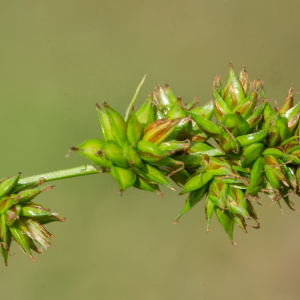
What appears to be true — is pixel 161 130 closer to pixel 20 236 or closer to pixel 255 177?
pixel 255 177

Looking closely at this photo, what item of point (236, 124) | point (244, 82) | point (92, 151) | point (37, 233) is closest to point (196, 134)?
point (236, 124)

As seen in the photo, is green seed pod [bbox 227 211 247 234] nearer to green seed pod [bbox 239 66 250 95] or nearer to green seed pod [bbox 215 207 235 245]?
green seed pod [bbox 215 207 235 245]

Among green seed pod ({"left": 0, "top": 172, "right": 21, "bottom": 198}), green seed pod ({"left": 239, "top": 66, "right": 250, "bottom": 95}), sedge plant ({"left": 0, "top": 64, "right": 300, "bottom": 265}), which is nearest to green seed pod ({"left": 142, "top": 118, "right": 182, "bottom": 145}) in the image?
sedge plant ({"left": 0, "top": 64, "right": 300, "bottom": 265})

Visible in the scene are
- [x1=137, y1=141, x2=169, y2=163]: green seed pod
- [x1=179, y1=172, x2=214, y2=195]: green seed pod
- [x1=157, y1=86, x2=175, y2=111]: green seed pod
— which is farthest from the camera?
[x1=157, y1=86, x2=175, y2=111]: green seed pod

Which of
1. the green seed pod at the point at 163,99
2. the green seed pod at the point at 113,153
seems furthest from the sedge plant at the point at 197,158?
the green seed pod at the point at 163,99

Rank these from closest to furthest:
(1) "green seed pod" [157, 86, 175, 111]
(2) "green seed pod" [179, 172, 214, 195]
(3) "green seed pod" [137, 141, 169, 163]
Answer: (3) "green seed pod" [137, 141, 169, 163], (2) "green seed pod" [179, 172, 214, 195], (1) "green seed pod" [157, 86, 175, 111]

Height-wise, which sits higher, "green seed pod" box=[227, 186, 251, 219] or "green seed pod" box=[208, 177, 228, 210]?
"green seed pod" box=[208, 177, 228, 210]

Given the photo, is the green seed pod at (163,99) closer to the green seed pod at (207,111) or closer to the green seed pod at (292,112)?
the green seed pod at (207,111)

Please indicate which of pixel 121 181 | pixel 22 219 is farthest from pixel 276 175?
pixel 22 219
